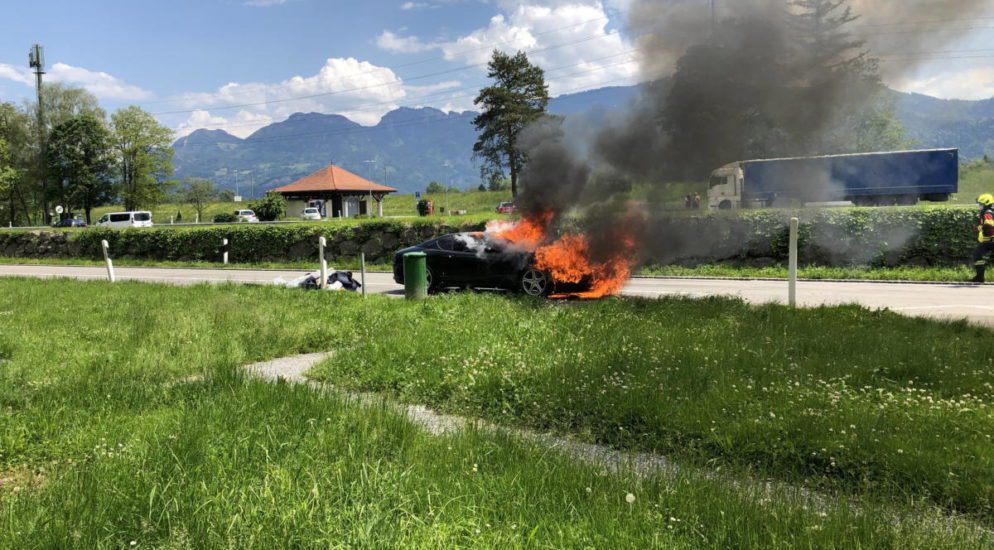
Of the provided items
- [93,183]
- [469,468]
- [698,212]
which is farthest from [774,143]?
[93,183]

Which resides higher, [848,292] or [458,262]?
[458,262]

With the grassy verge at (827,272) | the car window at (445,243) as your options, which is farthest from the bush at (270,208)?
the car window at (445,243)

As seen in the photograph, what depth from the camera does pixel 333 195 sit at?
64500 mm

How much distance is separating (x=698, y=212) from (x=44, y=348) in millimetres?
15063

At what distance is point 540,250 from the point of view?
11930 millimetres

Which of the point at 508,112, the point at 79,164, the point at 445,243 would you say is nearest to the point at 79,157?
the point at 79,164

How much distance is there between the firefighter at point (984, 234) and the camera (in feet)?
43.7

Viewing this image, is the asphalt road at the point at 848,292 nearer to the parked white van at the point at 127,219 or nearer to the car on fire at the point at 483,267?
the car on fire at the point at 483,267

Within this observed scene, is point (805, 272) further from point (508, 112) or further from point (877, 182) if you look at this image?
point (877, 182)

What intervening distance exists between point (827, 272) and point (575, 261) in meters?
8.52

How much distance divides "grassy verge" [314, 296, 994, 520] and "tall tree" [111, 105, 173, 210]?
72698 mm

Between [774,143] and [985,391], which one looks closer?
[985,391]

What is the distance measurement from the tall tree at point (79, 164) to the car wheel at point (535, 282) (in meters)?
69.5

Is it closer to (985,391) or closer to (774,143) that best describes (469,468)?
(985,391)
